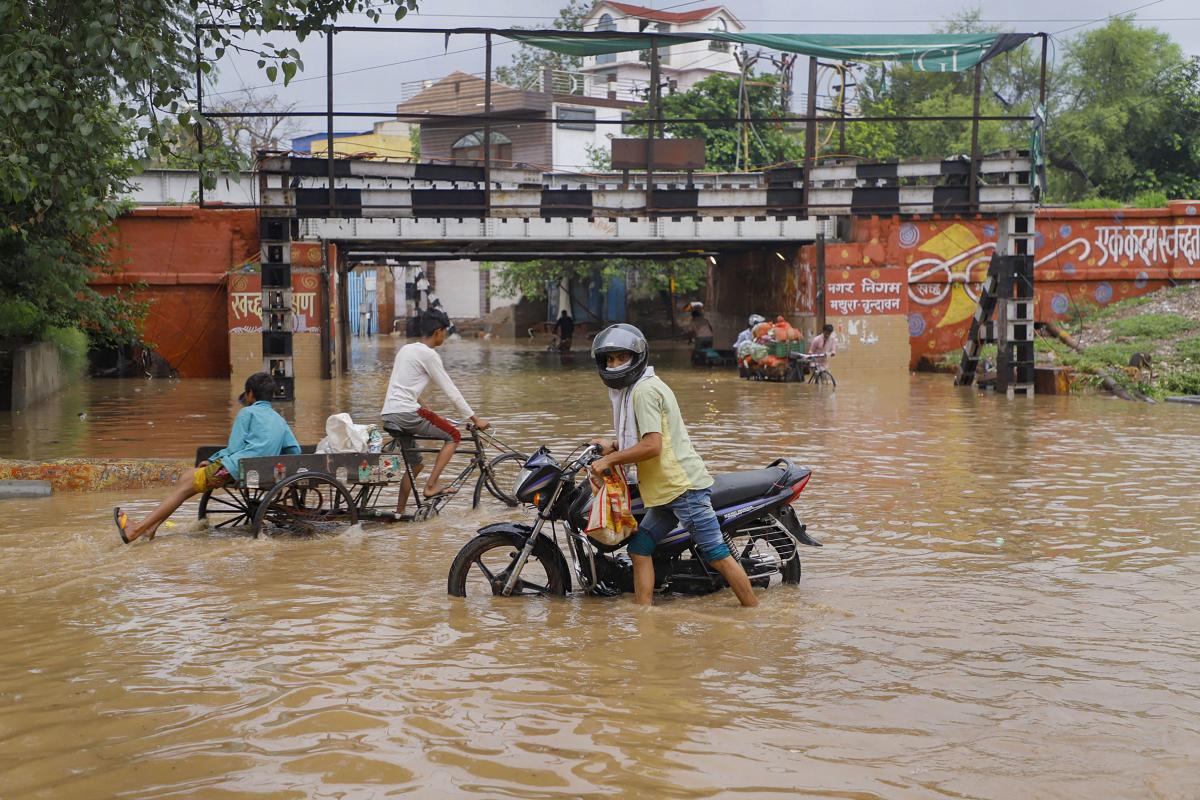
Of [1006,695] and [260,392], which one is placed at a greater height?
[260,392]

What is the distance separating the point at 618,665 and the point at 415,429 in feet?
14.3

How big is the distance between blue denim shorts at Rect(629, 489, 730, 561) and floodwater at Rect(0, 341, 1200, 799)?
1.24 feet

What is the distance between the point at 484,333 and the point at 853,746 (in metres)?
Answer: 53.9

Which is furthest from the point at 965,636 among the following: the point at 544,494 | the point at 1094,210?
the point at 1094,210

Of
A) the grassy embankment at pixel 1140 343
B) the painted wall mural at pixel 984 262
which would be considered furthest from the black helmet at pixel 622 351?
the painted wall mural at pixel 984 262

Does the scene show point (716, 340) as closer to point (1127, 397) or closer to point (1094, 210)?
point (1094, 210)

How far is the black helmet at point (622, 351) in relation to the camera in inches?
259

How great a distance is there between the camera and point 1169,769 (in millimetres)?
4613

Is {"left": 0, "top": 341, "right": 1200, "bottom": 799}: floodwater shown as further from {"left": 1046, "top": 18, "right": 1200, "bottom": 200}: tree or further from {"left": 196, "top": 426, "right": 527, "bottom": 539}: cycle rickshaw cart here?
{"left": 1046, "top": 18, "right": 1200, "bottom": 200}: tree

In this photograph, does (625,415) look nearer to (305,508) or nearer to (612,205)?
(305,508)

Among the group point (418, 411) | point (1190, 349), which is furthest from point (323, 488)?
point (1190, 349)

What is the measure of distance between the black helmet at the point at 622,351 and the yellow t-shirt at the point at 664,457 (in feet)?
0.25

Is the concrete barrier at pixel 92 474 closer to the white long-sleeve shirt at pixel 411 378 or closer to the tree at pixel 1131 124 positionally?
the white long-sleeve shirt at pixel 411 378

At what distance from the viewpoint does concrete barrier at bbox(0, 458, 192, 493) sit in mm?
11461
